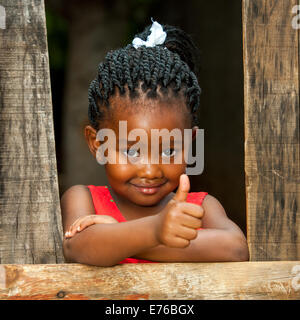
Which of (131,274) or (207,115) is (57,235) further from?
(207,115)

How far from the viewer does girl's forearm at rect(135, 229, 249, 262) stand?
1.83m

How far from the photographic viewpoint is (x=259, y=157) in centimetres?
195

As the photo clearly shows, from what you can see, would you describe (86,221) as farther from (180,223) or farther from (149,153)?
(180,223)

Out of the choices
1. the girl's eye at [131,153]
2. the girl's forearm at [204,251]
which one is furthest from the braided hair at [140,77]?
the girl's forearm at [204,251]

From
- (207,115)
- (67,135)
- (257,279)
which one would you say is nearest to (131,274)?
(257,279)

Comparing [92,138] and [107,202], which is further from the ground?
[92,138]

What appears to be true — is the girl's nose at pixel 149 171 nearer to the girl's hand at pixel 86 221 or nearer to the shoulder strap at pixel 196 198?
the girl's hand at pixel 86 221

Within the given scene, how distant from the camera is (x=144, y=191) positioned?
6.79 ft

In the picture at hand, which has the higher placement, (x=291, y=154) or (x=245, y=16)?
(x=245, y=16)

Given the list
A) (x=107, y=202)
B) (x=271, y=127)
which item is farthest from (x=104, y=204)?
(x=271, y=127)

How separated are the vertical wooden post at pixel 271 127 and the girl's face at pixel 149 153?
29 centimetres

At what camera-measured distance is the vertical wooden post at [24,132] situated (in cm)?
188

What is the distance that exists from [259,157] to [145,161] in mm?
422

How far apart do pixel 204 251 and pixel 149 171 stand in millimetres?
372
